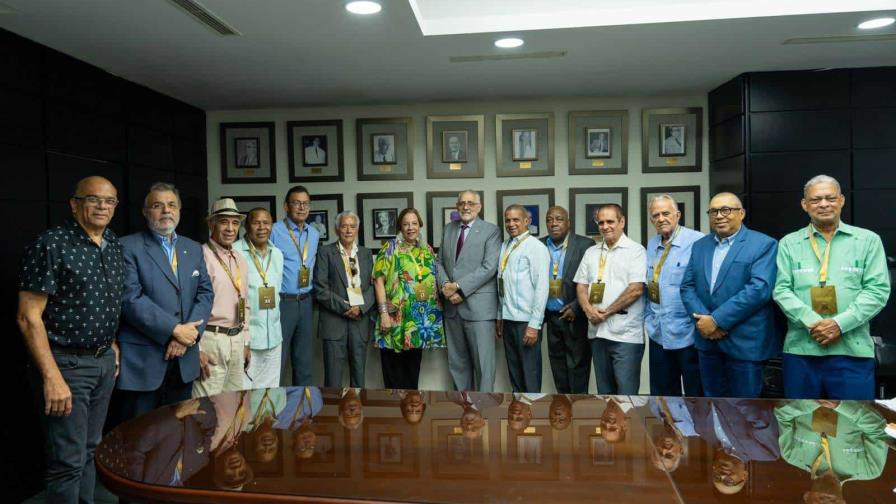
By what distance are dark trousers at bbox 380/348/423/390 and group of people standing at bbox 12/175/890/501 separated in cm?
1

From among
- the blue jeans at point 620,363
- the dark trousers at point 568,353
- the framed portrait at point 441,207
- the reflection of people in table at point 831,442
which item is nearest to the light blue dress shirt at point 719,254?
the blue jeans at point 620,363

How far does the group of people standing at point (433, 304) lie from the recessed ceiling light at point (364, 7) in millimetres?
1364

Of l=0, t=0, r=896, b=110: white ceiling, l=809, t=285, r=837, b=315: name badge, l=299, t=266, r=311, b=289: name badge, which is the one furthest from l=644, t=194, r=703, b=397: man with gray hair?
l=299, t=266, r=311, b=289: name badge

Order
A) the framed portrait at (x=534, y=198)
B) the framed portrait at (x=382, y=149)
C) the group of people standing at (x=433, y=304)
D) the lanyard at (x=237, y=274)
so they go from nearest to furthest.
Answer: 1. the group of people standing at (x=433, y=304)
2. the lanyard at (x=237, y=274)
3. the framed portrait at (x=534, y=198)
4. the framed portrait at (x=382, y=149)

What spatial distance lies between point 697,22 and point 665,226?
4.02 ft

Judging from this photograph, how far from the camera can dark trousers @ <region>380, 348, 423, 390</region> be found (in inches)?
195

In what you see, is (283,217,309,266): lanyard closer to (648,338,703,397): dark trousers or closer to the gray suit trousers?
the gray suit trousers

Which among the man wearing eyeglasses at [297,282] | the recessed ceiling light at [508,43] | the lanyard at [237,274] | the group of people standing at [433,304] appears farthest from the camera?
the man wearing eyeglasses at [297,282]

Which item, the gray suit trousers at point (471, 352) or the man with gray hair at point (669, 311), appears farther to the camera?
the gray suit trousers at point (471, 352)

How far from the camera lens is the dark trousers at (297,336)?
4.57 m

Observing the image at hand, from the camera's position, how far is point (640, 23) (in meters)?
3.49

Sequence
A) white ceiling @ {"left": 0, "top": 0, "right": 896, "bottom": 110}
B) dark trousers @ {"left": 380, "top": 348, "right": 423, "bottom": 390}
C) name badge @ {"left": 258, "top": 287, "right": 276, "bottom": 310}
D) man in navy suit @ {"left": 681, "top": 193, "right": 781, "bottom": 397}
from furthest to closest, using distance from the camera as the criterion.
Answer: dark trousers @ {"left": 380, "top": 348, "right": 423, "bottom": 390}, name badge @ {"left": 258, "top": 287, "right": 276, "bottom": 310}, man in navy suit @ {"left": 681, "top": 193, "right": 781, "bottom": 397}, white ceiling @ {"left": 0, "top": 0, "right": 896, "bottom": 110}

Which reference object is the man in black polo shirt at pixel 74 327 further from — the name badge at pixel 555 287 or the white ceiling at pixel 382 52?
the name badge at pixel 555 287

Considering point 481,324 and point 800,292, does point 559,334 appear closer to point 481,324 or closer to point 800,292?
point 481,324
